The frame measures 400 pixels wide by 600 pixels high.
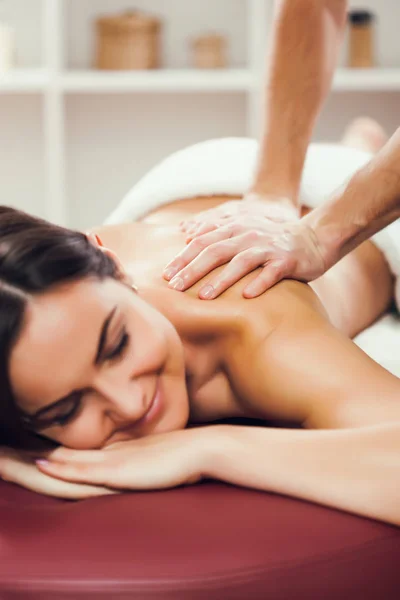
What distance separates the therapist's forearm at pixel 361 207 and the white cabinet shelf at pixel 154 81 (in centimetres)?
210

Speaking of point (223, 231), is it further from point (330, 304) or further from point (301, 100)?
point (301, 100)

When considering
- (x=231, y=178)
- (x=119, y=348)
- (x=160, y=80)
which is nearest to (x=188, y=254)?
(x=119, y=348)

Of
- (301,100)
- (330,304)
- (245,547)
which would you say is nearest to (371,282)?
(330,304)

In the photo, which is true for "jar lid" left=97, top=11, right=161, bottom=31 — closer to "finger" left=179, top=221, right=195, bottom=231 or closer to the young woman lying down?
"finger" left=179, top=221, right=195, bottom=231

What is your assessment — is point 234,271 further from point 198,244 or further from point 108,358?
point 108,358

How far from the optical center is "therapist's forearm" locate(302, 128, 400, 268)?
1.67 metres

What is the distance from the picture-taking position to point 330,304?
73.7 inches

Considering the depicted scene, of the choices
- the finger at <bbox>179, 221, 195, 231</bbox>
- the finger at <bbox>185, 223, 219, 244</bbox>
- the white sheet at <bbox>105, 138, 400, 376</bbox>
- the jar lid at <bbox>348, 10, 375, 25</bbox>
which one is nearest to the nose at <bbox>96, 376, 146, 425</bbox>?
the finger at <bbox>185, 223, 219, 244</bbox>

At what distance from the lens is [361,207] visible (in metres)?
1.69

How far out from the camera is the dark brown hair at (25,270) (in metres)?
1.19

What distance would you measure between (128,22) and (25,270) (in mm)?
2731

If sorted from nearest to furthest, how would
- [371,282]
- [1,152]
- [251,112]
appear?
[371,282] < [251,112] < [1,152]

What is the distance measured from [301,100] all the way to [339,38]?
0.91 feet

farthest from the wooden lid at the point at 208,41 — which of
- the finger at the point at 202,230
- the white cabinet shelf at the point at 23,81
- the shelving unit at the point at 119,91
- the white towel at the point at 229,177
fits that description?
the finger at the point at 202,230
